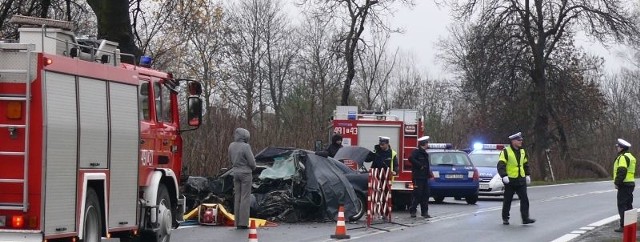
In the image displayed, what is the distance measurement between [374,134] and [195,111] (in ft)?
43.2

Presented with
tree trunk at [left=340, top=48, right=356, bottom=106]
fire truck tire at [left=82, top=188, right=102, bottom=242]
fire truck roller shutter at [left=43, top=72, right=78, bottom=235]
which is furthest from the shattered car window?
tree trunk at [left=340, top=48, right=356, bottom=106]

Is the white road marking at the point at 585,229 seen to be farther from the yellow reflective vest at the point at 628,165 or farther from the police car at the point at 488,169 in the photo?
the police car at the point at 488,169

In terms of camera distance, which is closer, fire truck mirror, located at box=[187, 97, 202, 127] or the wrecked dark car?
fire truck mirror, located at box=[187, 97, 202, 127]

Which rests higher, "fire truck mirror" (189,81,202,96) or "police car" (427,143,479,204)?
"fire truck mirror" (189,81,202,96)

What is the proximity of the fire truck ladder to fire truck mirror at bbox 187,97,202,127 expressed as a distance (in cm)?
490

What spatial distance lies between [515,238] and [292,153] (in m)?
5.49

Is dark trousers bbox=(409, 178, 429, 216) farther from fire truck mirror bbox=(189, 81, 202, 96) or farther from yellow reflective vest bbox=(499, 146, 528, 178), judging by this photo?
fire truck mirror bbox=(189, 81, 202, 96)

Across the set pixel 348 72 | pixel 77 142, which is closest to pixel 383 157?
pixel 77 142

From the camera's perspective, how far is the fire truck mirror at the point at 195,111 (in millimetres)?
15664

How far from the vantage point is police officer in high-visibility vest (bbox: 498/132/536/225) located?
21094 mm

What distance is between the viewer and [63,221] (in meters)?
11.2

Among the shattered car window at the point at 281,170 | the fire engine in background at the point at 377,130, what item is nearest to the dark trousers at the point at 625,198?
the shattered car window at the point at 281,170

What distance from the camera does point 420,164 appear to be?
74.1 ft

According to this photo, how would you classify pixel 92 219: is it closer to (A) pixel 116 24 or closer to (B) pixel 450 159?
(A) pixel 116 24
